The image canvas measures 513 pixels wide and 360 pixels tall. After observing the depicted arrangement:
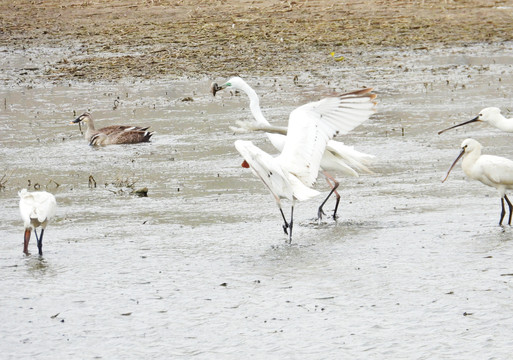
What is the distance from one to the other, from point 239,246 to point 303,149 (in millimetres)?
1028

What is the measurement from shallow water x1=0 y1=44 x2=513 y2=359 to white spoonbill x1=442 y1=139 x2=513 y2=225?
30 cm

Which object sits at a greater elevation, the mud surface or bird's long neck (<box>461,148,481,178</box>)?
bird's long neck (<box>461,148,481,178</box>)

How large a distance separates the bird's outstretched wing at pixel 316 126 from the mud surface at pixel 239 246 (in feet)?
1.91

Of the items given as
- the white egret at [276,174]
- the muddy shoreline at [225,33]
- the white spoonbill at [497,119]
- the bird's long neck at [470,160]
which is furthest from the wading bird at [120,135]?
the bird's long neck at [470,160]

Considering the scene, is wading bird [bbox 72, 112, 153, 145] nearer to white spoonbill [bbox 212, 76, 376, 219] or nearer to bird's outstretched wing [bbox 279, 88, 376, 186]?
white spoonbill [bbox 212, 76, 376, 219]

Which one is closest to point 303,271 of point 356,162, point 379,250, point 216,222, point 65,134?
point 379,250

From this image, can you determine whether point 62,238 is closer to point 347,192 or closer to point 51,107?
point 347,192

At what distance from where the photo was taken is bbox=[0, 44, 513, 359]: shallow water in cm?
544

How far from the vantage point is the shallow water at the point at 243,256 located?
5.44 meters

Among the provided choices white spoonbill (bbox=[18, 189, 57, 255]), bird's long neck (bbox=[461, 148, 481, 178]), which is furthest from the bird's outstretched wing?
white spoonbill (bbox=[18, 189, 57, 255])

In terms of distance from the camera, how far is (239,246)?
25.0ft

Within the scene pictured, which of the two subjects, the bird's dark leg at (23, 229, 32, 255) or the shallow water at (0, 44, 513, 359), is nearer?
the shallow water at (0, 44, 513, 359)

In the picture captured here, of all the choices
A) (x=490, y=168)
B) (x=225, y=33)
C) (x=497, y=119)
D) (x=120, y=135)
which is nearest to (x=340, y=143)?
(x=490, y=168)

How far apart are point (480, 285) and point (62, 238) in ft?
11.9
